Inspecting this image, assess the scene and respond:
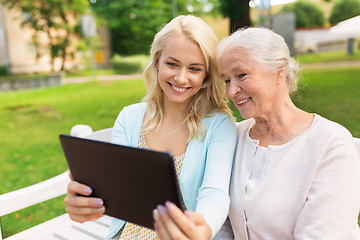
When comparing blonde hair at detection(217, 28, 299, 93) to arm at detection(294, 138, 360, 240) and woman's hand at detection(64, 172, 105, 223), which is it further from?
woman's hand at detection(64, 172, 105, 223)

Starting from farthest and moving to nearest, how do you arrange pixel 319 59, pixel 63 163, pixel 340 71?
pixel 319 59
pixel 340 71
pixel 63 163

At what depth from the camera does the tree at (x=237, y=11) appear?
7300mm

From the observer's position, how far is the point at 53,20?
1803 centimetres

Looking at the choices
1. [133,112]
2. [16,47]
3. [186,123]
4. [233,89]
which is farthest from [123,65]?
[233,89]

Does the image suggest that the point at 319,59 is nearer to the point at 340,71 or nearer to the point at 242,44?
the point at 340,71

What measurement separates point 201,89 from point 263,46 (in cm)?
48

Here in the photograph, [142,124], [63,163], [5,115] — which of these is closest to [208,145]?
[142,124]

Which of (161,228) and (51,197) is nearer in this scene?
(161,228)

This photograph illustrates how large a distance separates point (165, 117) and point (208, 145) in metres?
0.37

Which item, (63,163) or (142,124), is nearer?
(142,124)

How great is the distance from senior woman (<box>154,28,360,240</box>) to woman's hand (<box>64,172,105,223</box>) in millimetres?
646

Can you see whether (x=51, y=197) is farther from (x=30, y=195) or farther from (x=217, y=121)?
(x=217, y=121)

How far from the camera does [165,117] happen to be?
2062 mm

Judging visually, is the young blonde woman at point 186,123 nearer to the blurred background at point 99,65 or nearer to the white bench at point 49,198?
the blurred background at point 99,65
